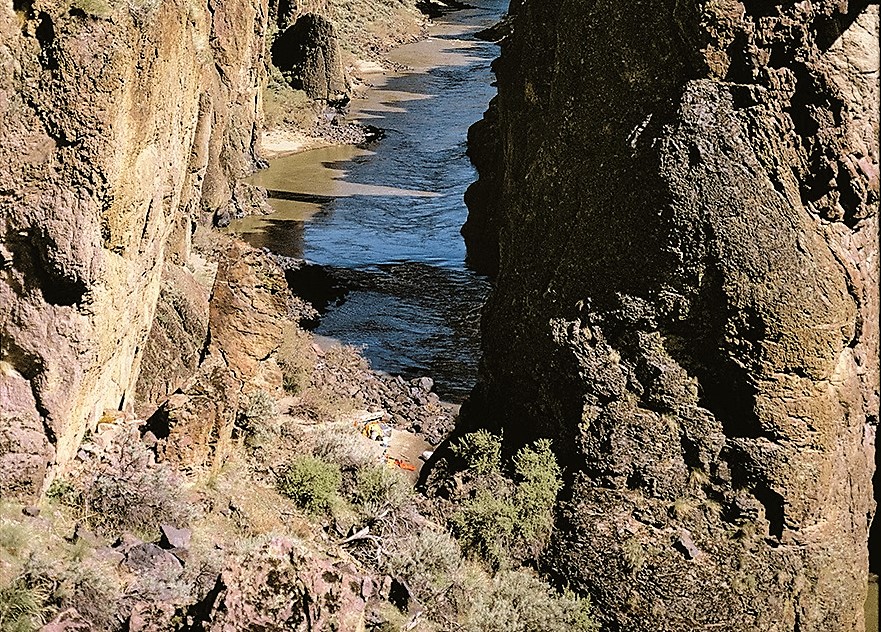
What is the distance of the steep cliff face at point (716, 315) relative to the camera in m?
14.0

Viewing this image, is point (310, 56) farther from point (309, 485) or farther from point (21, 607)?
point (21, 607)

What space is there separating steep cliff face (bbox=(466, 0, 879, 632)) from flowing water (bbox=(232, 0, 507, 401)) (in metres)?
12.3

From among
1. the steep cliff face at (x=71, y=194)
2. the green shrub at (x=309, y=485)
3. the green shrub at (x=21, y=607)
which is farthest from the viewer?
the green shrub at (x=309, y=485)

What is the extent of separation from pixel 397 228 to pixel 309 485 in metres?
25.7

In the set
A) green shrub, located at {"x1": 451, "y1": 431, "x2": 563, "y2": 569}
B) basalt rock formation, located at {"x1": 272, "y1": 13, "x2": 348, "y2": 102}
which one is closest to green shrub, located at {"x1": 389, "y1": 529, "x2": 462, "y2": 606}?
green shrub, located at {"x1": 451, "y1": 431, "x2": 563, "y2": 569}

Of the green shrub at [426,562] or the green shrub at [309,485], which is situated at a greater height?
the green shrub at [309,485]

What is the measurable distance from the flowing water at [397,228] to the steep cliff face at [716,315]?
40.4 feet

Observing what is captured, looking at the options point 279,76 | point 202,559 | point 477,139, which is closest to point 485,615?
point 202,559

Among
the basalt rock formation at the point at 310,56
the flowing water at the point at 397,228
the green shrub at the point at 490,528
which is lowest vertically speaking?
the flowing water at the point at 397,228

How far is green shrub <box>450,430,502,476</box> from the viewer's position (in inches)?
645

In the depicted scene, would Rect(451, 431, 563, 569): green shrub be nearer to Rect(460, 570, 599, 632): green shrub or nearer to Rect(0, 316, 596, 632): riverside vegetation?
Rect(0, 316, 596, 632): riverside vegetation

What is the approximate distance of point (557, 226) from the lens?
637 inches

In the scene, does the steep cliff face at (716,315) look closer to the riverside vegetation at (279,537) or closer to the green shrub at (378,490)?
the riverside vegetation at (279,537)

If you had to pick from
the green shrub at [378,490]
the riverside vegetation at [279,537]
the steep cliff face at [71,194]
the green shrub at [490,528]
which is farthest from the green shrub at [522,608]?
the steep cliff face at [71,194]
